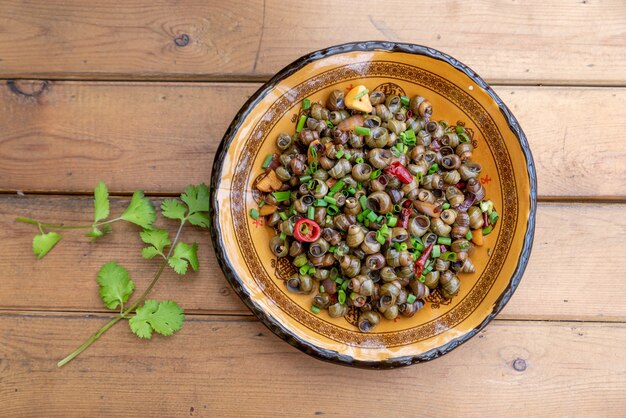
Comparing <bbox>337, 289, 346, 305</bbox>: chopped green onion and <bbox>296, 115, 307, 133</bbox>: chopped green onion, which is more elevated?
<bbox>296, 115, 307, 133</bbox>: chopped green onion

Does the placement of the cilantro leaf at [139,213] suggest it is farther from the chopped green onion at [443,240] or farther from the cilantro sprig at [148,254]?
the chopped green onion at [443,240]

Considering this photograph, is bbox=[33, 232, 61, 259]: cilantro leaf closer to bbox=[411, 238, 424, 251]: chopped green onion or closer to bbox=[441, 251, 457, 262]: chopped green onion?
bbox=[411, 238, 424, 251]: chopped green onion

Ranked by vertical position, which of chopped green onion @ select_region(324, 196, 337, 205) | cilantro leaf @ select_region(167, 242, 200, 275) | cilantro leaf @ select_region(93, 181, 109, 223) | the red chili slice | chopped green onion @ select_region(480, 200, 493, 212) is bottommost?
cilantro leaf @ select_region(167, 242, 200, 275)

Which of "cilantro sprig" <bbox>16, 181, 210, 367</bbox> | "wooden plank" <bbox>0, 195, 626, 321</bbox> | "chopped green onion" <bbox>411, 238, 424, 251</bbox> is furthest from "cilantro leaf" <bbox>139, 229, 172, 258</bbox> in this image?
"chopped green onion" <bbox>411, 238, 424, 251</bbox>

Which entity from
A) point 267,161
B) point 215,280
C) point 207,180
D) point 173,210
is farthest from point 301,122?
point 215,280

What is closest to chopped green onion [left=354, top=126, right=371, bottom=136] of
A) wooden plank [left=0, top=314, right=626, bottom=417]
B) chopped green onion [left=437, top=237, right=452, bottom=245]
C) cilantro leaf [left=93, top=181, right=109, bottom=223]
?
chopped green onion [left=437, top=237, right=452, bottom=245]

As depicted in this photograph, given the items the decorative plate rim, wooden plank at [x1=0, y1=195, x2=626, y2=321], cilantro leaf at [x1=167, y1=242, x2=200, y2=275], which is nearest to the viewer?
the decorative plate rim

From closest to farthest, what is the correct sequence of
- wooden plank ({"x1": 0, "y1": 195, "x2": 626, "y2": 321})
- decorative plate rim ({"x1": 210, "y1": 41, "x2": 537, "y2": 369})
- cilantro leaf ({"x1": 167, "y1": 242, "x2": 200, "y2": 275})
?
decorative plate rim ({"x1": 210, "y1": 41, "x2": 537, "y2": 369})
cilantro leaf ({"x1": 167, "y1": 242, "x2": 200, "y2": 275})
wooden plank ({"x1": 0, "y1": 195, "x2": 626, "y2": 321})

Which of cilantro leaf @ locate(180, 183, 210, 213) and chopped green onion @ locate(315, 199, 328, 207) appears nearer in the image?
chopped green onion @ locate(315, 199, 328, 207)
